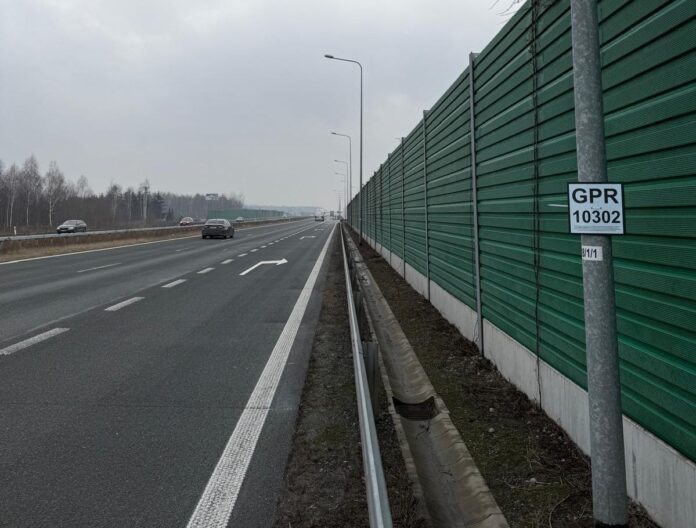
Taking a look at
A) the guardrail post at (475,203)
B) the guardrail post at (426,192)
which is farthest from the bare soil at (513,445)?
the guardrail post at (426,192)

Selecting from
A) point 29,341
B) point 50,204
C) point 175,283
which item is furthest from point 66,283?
point 50,204

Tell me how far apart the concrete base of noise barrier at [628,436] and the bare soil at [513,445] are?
93 millimetres

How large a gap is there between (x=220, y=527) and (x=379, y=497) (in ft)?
4.72

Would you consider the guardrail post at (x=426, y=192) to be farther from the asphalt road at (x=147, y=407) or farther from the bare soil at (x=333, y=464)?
the bare soil at (x=333, y=464)

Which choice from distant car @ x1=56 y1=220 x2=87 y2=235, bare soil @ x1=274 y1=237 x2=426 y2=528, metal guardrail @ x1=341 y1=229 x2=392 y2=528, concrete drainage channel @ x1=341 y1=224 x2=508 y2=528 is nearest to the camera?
metal guardrail @ x1=341 y1=229 x2=392 y2=528

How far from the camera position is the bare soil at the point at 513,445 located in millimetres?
3236

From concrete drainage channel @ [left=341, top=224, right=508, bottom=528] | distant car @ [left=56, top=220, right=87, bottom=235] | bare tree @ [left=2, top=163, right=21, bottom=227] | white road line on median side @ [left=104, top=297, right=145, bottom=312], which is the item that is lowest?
concrete drainage channel @ [left=341, top=224, right=508, bottom=528]

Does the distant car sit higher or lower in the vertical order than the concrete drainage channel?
higher

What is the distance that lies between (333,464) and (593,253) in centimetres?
235

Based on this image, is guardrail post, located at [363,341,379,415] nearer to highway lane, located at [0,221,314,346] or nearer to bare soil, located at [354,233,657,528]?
bare soil, located at [354,233,657,528]

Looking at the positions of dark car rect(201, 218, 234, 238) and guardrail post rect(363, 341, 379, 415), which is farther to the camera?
dark car rect(201, 218, 234, 238)

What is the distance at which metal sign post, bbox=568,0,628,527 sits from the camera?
2.66 meters

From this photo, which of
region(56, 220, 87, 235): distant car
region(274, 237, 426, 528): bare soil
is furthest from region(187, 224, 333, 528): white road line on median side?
region(56, 220, 87, 235): distant car

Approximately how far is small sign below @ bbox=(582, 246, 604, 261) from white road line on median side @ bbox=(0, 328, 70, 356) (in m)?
7.07
